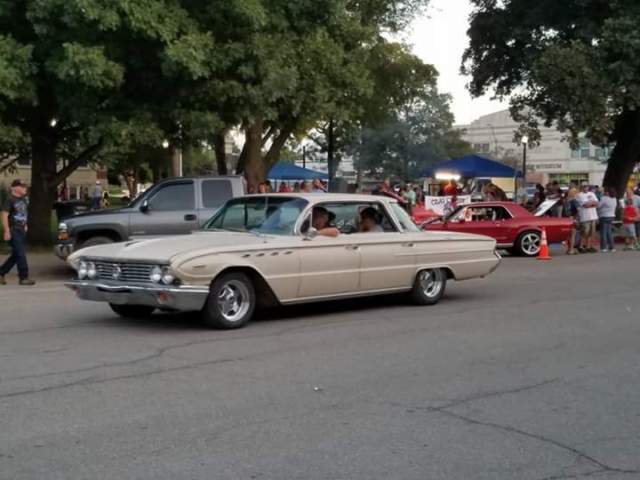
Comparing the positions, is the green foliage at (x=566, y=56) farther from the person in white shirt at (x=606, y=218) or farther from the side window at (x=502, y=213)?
the side window at (x=502, y=213)

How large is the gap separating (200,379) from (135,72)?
37.6ft

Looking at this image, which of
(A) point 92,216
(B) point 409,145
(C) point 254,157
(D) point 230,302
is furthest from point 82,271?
(B) point 409,145

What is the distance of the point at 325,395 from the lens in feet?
22.4

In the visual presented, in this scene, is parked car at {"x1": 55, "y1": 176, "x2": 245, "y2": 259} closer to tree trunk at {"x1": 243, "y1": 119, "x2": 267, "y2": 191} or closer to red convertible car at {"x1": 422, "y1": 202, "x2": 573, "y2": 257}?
red convertible car at {"x1": 422, "y1": 202, "x2": 573, "y2": 257}

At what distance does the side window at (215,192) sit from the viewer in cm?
1602

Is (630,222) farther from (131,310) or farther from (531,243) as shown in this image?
(131,310)

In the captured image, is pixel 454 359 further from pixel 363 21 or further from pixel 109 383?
pixel 363 21

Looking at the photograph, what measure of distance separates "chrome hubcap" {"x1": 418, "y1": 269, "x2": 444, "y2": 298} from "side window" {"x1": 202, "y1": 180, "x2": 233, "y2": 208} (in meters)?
5.45

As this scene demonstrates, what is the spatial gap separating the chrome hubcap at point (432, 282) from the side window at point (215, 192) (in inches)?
214

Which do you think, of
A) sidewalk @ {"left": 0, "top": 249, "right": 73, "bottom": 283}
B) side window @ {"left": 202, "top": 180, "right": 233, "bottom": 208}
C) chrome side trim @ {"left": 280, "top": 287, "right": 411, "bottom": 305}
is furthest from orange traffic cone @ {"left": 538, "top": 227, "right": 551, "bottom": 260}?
sidewalk @ {"left": 0, "top": 249, "right": 73, "bottom": 283}

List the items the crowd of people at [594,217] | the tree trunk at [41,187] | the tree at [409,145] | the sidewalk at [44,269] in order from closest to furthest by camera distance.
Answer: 1. the sidewalk at [44,269]
2. the tree trunk at [41,187]
3. the crowd of people at [594,217]
4. the tree at [409,145]

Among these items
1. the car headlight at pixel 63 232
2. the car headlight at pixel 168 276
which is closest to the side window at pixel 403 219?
the car headlight at pixel 168 276

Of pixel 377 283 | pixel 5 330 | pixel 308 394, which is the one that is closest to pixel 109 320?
pixel 5 330

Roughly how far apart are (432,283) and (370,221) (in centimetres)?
133
